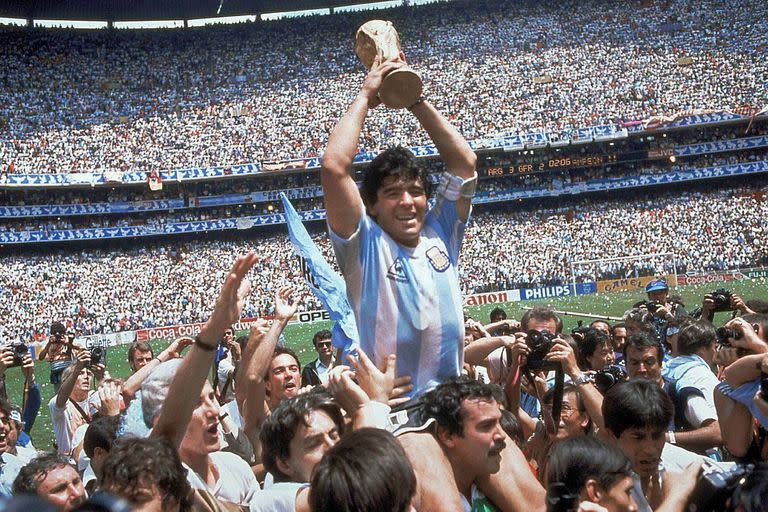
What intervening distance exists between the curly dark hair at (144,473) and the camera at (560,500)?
129 cm

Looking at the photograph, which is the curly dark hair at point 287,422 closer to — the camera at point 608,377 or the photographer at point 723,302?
the camera at point 608,377

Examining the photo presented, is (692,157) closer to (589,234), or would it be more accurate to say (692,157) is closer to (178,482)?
(589,234)

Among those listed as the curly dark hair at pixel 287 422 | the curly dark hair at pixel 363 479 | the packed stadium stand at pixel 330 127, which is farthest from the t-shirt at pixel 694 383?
the packed stadium stand at pixel 330 127

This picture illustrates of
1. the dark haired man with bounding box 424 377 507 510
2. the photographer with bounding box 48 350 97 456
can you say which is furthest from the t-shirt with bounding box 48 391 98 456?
the dark haired man with bounding box 424 377 507 510

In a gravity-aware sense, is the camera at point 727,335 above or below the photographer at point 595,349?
above

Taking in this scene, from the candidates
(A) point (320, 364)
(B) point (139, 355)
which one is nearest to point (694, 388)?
(A) point (320, 364)

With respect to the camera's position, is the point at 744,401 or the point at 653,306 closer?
the point at 744,401

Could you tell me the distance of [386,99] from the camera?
3.64 m

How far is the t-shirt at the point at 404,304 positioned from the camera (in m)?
3.41

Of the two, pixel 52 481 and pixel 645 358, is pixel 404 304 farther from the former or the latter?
pixel 645 358

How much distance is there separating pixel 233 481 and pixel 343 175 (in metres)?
1.57

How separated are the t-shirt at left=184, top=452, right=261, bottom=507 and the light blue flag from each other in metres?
1.11

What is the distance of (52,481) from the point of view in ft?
12.5

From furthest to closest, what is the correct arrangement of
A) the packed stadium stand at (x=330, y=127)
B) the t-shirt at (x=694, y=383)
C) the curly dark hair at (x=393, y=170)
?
the packed stadium stand at (x=330, y=127), the t-shirt at (x=694, y=383), the curly dark hair at (x=393, y=170)
